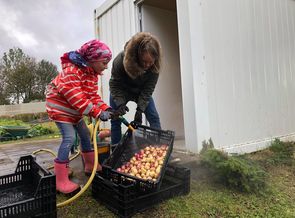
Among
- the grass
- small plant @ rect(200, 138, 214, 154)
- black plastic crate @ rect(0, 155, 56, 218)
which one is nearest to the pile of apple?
the grass

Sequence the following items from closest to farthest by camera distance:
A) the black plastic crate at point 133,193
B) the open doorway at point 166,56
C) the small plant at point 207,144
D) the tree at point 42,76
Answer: the black plastic crate at point 133,193 < the small plant at point 207,144 < the open doorway at point 166,56 < the tree at point 42,76

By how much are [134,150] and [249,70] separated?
2.57m

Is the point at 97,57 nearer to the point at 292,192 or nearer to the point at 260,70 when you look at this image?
the point at 292,192

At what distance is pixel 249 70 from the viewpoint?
424 centimetres

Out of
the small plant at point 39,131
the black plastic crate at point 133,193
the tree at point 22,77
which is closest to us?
the black plastic crate at point 133,193

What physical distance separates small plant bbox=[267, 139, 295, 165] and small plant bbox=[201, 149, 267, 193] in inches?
41.1

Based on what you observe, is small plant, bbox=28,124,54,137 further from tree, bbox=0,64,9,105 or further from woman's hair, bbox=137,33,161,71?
tree, bbox=0,64,9,105

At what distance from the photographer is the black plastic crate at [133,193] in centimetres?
210

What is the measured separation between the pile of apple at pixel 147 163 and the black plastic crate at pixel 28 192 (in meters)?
0.62

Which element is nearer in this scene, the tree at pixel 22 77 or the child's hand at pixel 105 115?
the child's hand at pixel 105 115

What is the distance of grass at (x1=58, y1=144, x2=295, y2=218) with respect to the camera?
2.25 metres

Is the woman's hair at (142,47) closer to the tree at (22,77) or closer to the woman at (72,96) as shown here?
the woman at (72,96)

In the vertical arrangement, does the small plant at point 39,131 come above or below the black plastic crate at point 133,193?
above

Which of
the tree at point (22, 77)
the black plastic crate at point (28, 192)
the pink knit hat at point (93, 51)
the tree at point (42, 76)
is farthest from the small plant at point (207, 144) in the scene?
the tree at point (42, 76)
